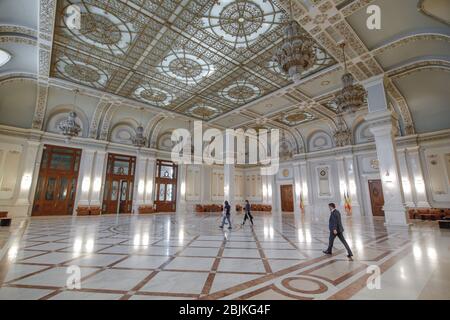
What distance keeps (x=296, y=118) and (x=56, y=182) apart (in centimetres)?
1538

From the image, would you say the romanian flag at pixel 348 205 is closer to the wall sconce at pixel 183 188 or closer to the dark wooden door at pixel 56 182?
the wall sconce at pixel 183 188

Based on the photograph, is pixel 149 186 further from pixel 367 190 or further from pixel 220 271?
pixel 367 190

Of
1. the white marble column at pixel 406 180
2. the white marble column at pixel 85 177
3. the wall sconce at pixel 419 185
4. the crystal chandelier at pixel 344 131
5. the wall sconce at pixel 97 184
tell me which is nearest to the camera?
the wall sconce at pixel 419 185

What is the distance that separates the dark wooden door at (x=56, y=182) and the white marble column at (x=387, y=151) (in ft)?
51.5

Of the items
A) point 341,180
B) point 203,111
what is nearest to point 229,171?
point 203,111

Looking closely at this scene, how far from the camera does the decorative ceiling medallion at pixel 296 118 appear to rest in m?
13.4

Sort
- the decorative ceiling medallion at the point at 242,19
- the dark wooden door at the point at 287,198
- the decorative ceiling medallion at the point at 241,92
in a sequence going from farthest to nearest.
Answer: the dark wooden door at the point at 287,198
the decorative ceiling medallion at the point at 241,92
the decorative ceiling medallion at the point at 242,19

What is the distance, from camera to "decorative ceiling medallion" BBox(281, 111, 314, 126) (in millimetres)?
13438

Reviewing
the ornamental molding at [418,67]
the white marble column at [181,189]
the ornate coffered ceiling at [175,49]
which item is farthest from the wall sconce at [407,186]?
the white marble column at [181,189]

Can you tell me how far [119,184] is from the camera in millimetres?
14094

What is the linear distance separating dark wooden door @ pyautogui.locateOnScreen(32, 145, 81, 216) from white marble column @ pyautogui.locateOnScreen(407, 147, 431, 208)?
19.2m

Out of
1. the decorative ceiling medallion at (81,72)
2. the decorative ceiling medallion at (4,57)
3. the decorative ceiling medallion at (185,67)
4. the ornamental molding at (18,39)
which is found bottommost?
the ornamental molding at (18,39)
